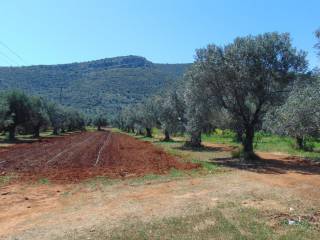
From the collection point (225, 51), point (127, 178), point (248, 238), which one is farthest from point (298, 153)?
point (248, 238)

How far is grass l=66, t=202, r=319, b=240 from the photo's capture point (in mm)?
10914

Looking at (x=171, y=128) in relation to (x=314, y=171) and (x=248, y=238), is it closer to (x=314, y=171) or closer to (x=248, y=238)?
(x=314, y=171)

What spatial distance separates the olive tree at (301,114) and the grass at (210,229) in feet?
40.6

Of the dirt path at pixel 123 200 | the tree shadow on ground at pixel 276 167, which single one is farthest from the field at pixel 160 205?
the tree shadow on ground at pixel 276 167

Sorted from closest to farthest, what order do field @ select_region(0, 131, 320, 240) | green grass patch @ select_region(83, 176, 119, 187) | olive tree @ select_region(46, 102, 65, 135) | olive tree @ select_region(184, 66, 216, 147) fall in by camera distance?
field @ select_region(0, 131, 320, 240)
green grass patch @ select_region(83, 176, 119, 187)
olive tree @ select_region(184, 66, 216, 147)
olive tree @ select_region(46, 102, 65, 135)

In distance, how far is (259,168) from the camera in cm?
2645

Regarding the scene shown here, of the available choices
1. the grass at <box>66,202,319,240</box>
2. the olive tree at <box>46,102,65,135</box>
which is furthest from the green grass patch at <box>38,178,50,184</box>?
the olive tree at <box>46,102,65,135</box>

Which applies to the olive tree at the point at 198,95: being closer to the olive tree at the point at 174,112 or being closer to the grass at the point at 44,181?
the grass at the point at 44,181

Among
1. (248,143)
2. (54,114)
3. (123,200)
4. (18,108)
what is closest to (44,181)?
(123,200)

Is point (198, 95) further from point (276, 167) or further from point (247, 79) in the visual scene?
point (276, 167)

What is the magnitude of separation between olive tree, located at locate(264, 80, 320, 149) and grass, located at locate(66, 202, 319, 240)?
488 inches

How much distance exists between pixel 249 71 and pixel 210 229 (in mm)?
20761

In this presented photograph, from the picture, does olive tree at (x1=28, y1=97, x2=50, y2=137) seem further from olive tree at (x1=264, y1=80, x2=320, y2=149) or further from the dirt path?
the dirt path

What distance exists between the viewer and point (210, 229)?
11.5m
